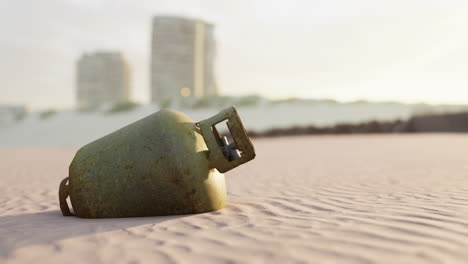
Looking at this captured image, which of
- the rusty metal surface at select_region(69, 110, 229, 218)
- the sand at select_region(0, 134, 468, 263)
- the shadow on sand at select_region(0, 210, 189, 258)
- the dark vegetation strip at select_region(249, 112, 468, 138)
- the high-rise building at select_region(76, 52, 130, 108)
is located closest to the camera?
the sand at select_region(0, 134, 468, 263)

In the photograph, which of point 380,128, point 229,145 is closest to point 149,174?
point 229,145

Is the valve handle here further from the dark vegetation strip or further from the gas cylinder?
the dark vegetation strip

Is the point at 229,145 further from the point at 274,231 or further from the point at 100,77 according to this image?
the point at 100,77

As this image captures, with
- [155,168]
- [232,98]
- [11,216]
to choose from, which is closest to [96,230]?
[155,168]

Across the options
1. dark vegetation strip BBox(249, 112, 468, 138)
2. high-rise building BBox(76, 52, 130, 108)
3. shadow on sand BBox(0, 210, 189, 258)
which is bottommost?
dark vegetation strip BBox(249, 112, 468, 138)

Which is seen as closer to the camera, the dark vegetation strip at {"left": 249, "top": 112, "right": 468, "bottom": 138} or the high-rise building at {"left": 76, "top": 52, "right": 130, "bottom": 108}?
the dark vegetation strip at {"left": 249, "top": 112, "right": 468, "bottom": 138}

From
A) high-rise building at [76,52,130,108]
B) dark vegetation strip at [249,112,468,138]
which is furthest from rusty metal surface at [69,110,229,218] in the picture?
high-rise building at [76,52,130,108]

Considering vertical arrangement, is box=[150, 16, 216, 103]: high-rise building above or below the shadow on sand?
above
